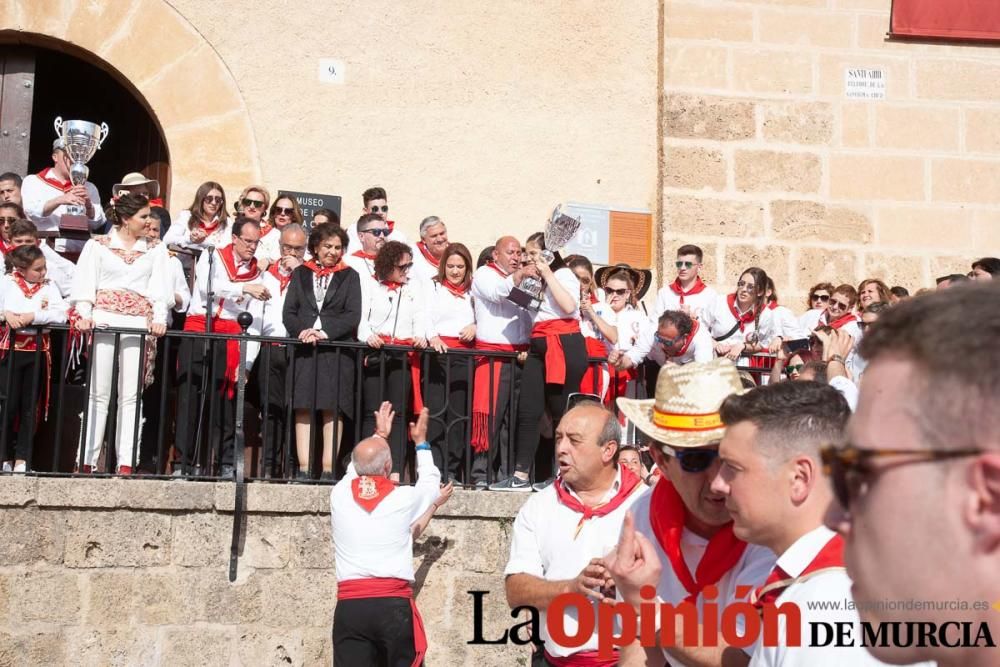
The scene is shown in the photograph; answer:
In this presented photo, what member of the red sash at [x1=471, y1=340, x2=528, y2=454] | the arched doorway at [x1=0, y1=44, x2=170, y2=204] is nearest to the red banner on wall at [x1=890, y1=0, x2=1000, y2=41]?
the red sash at [x1=471, y1=340, x2=528, y2=454]

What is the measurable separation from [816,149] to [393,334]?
531 cm

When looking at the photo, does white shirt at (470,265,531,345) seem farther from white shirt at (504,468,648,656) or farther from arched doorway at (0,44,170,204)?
arched doorway at (0,44,170,204)

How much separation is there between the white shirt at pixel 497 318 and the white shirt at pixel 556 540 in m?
→ 3.22

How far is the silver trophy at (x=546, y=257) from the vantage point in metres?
8.00

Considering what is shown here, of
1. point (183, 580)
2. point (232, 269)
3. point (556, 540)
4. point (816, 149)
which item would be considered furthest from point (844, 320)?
point (183, 580)

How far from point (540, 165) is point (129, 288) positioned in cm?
462

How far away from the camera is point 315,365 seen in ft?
25.9

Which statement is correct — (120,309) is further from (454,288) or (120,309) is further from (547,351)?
(547,351)

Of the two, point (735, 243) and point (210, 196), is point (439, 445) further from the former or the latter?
point (735, 243)

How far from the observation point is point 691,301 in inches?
374

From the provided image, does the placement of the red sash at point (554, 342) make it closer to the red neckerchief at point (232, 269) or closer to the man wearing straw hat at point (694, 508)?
the red neckerchief at point (232, 269)

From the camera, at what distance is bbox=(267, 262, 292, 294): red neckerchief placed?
867 centimetres

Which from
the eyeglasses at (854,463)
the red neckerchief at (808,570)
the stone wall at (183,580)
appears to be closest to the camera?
the eyeglasses at (854,463)

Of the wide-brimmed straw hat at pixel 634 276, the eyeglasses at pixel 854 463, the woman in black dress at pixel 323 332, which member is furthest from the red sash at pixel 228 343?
the eyeglasses at pixel 854 463
